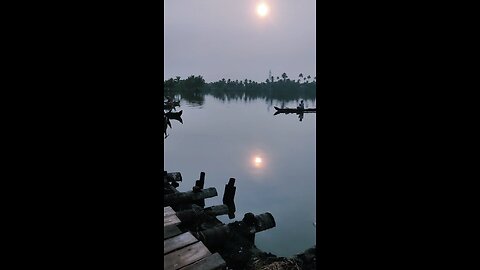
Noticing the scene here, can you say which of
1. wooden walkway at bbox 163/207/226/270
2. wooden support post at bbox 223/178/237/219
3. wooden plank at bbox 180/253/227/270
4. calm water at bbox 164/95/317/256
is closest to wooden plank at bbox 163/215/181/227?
wooden walkway at bbox 163/207/226/270

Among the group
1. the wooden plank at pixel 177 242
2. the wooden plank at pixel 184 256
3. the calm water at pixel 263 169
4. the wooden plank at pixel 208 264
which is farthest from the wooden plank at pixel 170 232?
the calm water at pixel 263 169

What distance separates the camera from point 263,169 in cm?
2205

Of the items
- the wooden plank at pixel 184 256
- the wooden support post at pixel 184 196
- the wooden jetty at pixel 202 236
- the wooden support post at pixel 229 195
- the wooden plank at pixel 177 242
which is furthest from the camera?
the wooden support post at pixel 229 195

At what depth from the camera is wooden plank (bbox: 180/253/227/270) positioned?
3.94 m

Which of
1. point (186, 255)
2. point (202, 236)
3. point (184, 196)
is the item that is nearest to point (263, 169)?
point (184, 196)

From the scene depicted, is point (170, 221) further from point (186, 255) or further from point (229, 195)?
point (229, 195)

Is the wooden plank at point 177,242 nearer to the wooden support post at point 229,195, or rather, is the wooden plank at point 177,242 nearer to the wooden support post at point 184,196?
the wooden support post at point 184,196

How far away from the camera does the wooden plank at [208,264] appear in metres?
3.94

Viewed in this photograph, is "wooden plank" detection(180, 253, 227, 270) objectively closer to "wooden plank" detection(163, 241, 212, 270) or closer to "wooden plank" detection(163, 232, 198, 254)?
"wooden plank" detection(163, 241, 212, 270)

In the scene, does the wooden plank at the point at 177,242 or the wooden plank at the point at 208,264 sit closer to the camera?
the wooden plank at the point at 208,264
